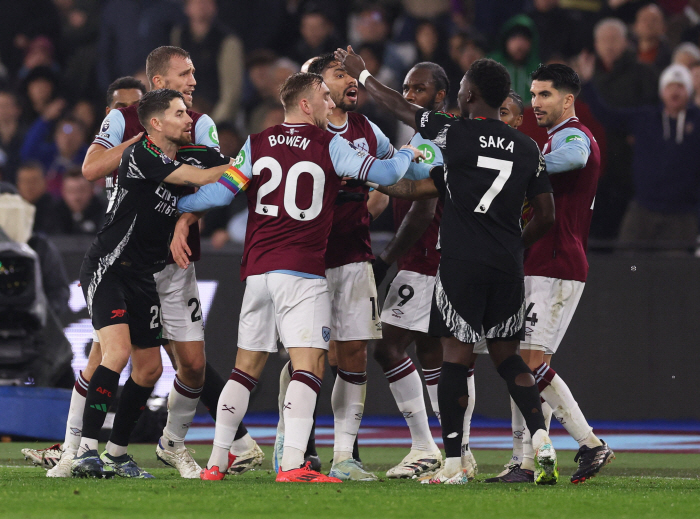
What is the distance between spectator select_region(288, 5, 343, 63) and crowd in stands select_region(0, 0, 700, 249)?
2cm

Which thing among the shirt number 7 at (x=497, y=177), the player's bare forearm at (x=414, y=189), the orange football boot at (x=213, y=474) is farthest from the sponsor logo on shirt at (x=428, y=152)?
the orange football boot at (x=213, y=474)

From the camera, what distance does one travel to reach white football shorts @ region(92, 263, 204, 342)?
621 cm

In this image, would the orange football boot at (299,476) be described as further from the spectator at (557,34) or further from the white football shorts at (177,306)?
the spectator at (557,34)

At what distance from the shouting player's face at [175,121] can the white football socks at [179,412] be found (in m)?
1.50

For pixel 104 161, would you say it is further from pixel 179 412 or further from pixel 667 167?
pixel 667 167

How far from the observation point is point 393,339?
668 centimetres

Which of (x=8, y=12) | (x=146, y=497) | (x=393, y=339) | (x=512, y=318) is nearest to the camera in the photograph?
(x=146, y=497)

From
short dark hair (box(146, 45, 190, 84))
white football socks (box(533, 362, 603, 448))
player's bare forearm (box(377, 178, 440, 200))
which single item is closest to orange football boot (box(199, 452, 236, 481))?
player's bare forearm (box(377, 178, 440, 200))

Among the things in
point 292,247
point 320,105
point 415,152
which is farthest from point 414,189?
→ point 292,247

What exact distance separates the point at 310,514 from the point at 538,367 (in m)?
2.32

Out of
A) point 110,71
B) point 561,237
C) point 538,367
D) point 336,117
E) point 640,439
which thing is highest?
point 110,71

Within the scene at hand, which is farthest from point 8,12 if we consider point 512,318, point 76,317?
point 512,318

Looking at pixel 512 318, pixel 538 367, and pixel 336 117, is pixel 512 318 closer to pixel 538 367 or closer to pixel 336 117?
pixel 538 367

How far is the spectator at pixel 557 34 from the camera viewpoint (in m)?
12.7
